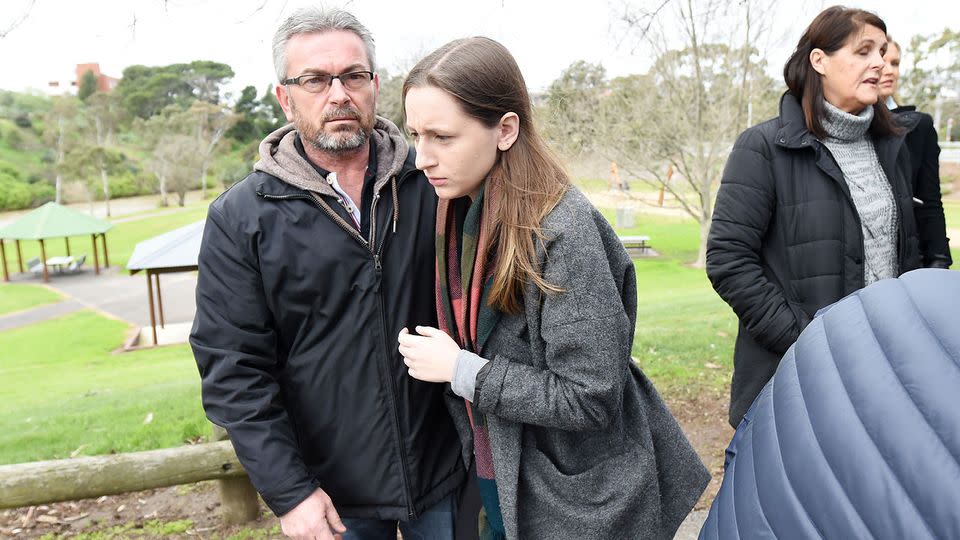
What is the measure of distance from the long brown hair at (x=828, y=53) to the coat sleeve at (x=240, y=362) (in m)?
1.72

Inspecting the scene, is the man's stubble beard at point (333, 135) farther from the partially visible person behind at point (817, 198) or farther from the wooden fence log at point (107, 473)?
Answer: the wooden fence log at point (107, 473)

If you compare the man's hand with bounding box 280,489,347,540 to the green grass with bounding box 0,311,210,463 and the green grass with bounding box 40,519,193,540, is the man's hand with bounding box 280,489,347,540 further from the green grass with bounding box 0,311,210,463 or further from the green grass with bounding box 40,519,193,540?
the green grass with bounding box 0,311,210,463

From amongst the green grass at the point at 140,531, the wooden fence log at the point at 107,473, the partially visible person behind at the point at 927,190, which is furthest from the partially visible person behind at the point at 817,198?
the green grass at the point at 140,531

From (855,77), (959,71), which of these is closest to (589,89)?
(959,71)

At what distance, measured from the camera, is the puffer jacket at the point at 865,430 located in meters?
0.71

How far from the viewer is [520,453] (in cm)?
149

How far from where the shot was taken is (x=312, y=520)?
5.33 ft

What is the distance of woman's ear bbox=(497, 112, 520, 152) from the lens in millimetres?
1478

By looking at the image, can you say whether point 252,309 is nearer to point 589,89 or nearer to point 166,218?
point 589,89

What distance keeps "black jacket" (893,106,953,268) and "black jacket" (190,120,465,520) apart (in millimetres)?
1841

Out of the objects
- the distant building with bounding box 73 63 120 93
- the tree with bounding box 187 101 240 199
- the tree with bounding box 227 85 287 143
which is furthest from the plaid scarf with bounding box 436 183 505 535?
the distant building with bounding box 73 63 120 93

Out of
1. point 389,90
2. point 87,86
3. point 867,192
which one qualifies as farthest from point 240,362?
point 87,86

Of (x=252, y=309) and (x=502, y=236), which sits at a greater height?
(x=502, y=236)

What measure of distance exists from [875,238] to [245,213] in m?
1.81
